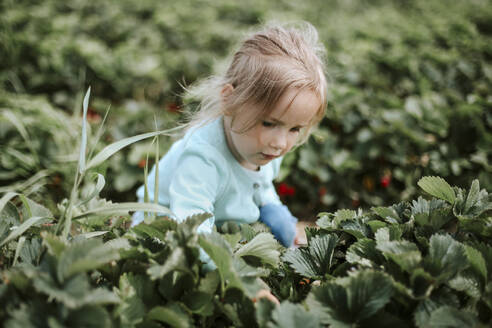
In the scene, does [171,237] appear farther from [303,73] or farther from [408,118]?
[408,118]

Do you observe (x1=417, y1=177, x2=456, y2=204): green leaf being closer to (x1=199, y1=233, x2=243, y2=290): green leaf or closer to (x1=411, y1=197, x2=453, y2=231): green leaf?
(x1=411, y1=197, x2=453, y2=231): green leaf

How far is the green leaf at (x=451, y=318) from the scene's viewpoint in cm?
85

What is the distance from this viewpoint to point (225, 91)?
1.56 meters

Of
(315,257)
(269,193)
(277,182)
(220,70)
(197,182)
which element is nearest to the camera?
(315,257)

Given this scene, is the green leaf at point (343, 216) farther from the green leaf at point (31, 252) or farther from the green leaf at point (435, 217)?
the green leaf at point (31, 252)

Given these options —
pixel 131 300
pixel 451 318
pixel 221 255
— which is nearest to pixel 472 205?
pixel 451 318

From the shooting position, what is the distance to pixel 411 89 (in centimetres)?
342

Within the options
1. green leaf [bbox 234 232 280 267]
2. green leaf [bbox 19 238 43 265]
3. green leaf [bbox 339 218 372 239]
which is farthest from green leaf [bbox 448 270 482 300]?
green leaf [bbox 19 238 43 265]

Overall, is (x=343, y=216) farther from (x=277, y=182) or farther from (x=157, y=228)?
(x=277, y=182)

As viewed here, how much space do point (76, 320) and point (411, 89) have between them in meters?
3.33

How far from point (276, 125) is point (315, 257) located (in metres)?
0.54

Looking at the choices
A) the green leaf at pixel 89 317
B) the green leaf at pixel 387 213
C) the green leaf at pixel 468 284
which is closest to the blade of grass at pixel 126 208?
the green leaf at pixel 89 317

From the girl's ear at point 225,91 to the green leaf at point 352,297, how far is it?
0.88m

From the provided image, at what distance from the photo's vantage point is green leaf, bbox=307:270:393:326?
2.94 feet
